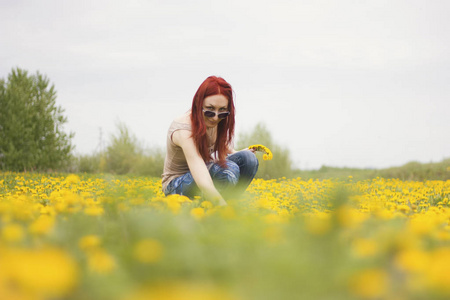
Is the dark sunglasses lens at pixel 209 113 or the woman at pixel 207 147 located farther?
the dark sunglasses lens at pixel 209 113

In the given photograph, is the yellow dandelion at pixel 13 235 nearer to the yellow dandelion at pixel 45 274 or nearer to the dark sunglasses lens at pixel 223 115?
the yellow dandelion at pixel 45 274

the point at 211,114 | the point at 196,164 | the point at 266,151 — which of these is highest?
the point at 211,114

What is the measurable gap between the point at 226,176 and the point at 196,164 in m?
0.80

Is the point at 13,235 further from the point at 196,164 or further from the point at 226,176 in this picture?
the point at 226,176

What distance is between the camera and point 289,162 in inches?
590

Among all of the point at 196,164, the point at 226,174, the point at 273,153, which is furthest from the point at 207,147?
the point at 273,153

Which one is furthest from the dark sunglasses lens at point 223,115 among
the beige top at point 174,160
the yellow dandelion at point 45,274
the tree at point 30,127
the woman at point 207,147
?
the tree at point 30,127

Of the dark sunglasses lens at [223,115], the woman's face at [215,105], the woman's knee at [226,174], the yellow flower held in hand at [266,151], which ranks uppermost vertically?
the woman's face at [215,105]

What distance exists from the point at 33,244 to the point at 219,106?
2.73m

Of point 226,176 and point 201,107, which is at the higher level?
point 201,107

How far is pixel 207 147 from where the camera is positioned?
13.4 feet

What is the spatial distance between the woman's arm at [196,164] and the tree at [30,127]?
1394cm

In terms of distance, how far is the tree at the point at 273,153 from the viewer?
14.4 meters

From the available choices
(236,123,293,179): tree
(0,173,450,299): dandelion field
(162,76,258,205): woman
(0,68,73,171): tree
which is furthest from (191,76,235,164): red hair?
(0,68,73,171): tree
